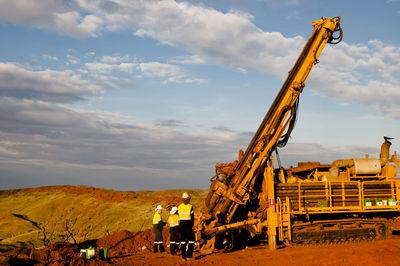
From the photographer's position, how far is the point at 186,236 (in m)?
10.7

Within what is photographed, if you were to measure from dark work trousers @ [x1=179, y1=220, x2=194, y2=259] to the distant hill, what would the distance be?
1123 cm

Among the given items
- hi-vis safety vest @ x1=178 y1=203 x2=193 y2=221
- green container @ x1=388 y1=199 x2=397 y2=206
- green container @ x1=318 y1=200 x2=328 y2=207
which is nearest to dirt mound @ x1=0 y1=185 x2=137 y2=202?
hi-vis safety vest @ x1=178 y1=203 x2=193 y2=221

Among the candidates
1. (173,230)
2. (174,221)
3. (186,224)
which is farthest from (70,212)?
(186,224)

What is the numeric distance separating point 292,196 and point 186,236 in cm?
440

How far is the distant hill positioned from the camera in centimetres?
2316

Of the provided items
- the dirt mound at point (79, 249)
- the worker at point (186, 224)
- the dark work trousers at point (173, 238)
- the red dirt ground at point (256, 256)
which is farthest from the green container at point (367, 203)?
the dirt mound at point (79, 249)

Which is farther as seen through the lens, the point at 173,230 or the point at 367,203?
the point at 367,203

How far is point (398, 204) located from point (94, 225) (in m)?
20.0

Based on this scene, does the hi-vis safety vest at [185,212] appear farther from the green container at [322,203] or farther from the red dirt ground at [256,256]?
the green container at [322,203]

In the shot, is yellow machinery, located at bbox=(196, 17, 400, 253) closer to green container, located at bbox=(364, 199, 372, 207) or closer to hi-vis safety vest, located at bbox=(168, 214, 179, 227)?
green container, located at bbox=(364, 199, 372, 207)

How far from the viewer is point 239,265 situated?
402 inches

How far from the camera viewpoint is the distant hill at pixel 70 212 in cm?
2316

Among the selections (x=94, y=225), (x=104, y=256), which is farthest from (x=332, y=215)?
(x=94, y=225)

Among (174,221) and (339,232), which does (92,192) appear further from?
(339,232)
